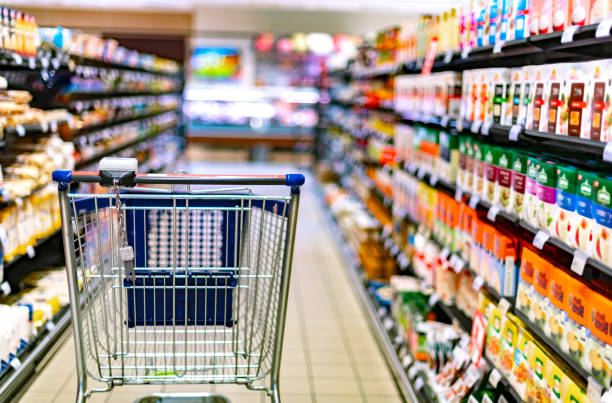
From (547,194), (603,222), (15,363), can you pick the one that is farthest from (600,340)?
(15,363)

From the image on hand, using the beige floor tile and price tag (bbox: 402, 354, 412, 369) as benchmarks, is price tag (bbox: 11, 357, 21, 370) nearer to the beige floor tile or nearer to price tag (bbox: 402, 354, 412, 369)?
the beige floor tile

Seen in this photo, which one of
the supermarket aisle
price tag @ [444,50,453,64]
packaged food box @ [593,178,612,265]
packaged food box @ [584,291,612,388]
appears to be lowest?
the supermarket aisle

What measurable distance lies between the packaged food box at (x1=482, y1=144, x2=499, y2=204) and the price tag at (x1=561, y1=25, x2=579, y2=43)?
3.04 ft

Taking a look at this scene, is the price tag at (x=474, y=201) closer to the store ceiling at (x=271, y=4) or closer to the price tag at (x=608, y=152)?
the price tag at (x=608, y=152)

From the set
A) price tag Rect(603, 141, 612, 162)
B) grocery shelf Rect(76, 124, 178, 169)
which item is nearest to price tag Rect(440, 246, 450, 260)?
price tag Rect(603, 141, 612, 162)

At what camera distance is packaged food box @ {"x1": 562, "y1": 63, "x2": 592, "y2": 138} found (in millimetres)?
2463

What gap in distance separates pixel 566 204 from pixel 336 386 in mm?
2047

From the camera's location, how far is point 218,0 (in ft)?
42.7

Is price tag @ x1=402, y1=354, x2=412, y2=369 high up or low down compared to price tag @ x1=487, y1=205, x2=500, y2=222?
down

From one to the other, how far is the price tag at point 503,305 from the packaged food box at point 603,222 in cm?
83

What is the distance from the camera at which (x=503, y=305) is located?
3203mm

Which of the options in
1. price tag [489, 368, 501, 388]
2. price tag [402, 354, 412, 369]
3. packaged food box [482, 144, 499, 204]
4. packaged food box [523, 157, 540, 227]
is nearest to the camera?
packaged food box [523, 157, 540, 227]

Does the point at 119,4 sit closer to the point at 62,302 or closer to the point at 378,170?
the point at 378,170

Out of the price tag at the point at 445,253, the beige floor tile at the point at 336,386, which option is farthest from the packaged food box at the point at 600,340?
the beige floor tile at the point at 336,386
